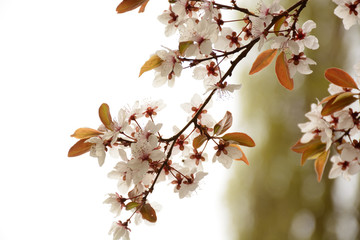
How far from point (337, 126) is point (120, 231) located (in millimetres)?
410

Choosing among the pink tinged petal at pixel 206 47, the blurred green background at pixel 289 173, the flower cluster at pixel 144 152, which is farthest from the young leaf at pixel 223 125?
the blurred green background at pixel 289 173

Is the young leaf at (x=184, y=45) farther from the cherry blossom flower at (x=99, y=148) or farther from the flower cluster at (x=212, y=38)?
the cherry blossom flower at (x=99, y=148)

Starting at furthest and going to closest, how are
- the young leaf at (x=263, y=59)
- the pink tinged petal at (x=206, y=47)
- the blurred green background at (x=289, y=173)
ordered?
the blurred green background at (x=289, y=173) → the young leaf at (x=263, y=59) → the pink tinged petal at (x=206, y=47)

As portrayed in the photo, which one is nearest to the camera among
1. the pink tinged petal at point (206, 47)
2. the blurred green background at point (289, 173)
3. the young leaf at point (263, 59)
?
the pink tinged petal at point (206, 47)

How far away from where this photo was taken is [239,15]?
2215 millimetres

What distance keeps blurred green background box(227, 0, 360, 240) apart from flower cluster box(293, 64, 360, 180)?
4.74 ft

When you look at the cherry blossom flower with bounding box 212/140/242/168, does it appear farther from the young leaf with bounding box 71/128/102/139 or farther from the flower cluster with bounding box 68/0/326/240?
the young leaf with bounding box 71/128/102/139

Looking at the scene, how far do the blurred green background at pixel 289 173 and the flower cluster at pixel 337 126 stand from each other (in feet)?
4.74

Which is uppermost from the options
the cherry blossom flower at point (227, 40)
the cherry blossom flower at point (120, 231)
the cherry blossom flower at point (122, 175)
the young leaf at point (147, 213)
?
the cherry blossom flower at point (227, 40)

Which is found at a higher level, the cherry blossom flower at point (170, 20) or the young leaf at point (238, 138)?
the cherry blossom flower at point (170, 20)

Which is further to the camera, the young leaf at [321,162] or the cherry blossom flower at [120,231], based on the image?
the young leaf at [321,162]

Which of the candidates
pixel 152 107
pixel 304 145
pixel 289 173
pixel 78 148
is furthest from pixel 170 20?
pixel 289 173

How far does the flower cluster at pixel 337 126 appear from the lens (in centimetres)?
63

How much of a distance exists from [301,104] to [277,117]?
0.16 m
